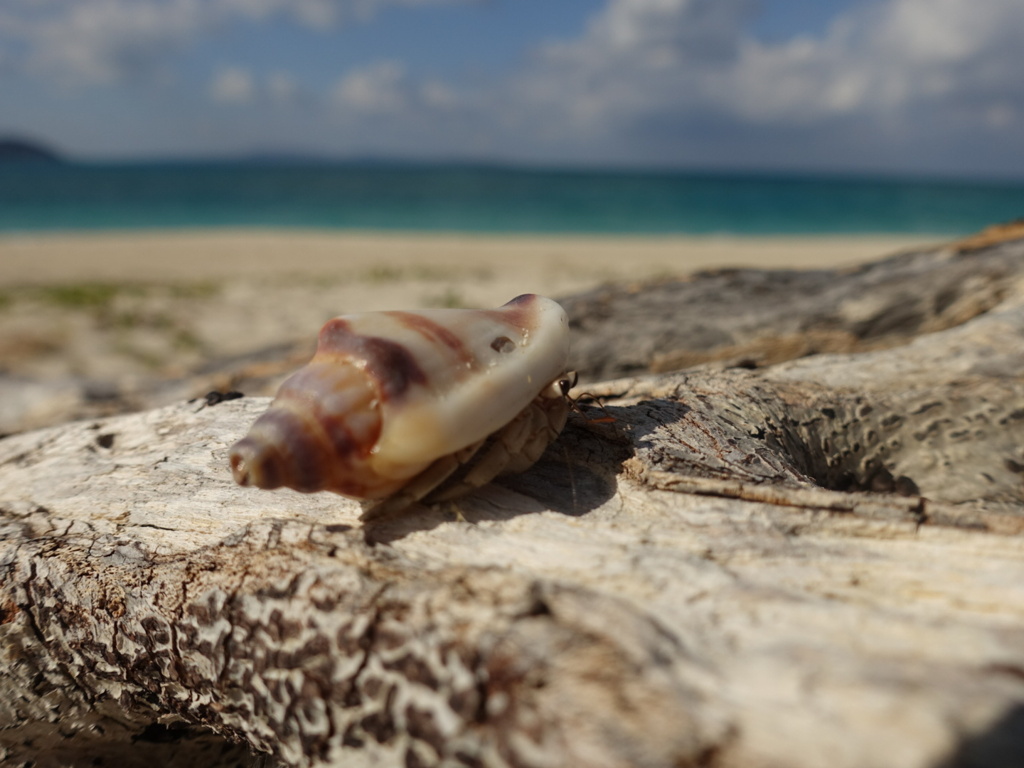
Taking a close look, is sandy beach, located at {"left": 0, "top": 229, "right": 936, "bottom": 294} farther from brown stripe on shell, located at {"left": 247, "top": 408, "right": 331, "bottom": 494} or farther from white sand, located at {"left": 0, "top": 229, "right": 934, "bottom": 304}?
brown stripe on shell, located at {"left": 247, "top": 408, "right": 331, "bottom": 494}

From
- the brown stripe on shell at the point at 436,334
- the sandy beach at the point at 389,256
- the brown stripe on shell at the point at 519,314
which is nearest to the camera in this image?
the brown stripe on shell at the point at 436,334

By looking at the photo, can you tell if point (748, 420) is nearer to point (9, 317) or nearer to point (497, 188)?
point (9, 317)

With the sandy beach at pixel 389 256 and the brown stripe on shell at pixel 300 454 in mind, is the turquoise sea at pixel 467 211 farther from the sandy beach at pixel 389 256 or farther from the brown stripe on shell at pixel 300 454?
the brown stripe on shell at pixel 300 454

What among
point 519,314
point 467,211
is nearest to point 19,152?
point 467,211

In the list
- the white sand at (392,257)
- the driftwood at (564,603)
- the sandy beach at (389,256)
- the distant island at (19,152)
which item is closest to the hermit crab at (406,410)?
→ the driftwood at (564,603)

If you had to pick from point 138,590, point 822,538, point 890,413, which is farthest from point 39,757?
point 890,413

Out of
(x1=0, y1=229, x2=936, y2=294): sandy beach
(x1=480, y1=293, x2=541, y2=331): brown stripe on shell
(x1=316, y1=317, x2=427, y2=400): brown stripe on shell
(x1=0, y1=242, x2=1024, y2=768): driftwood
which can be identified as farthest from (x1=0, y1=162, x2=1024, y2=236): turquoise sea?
(x1=316, y1=317, x2=427, y2=400): brown stripe on shell
